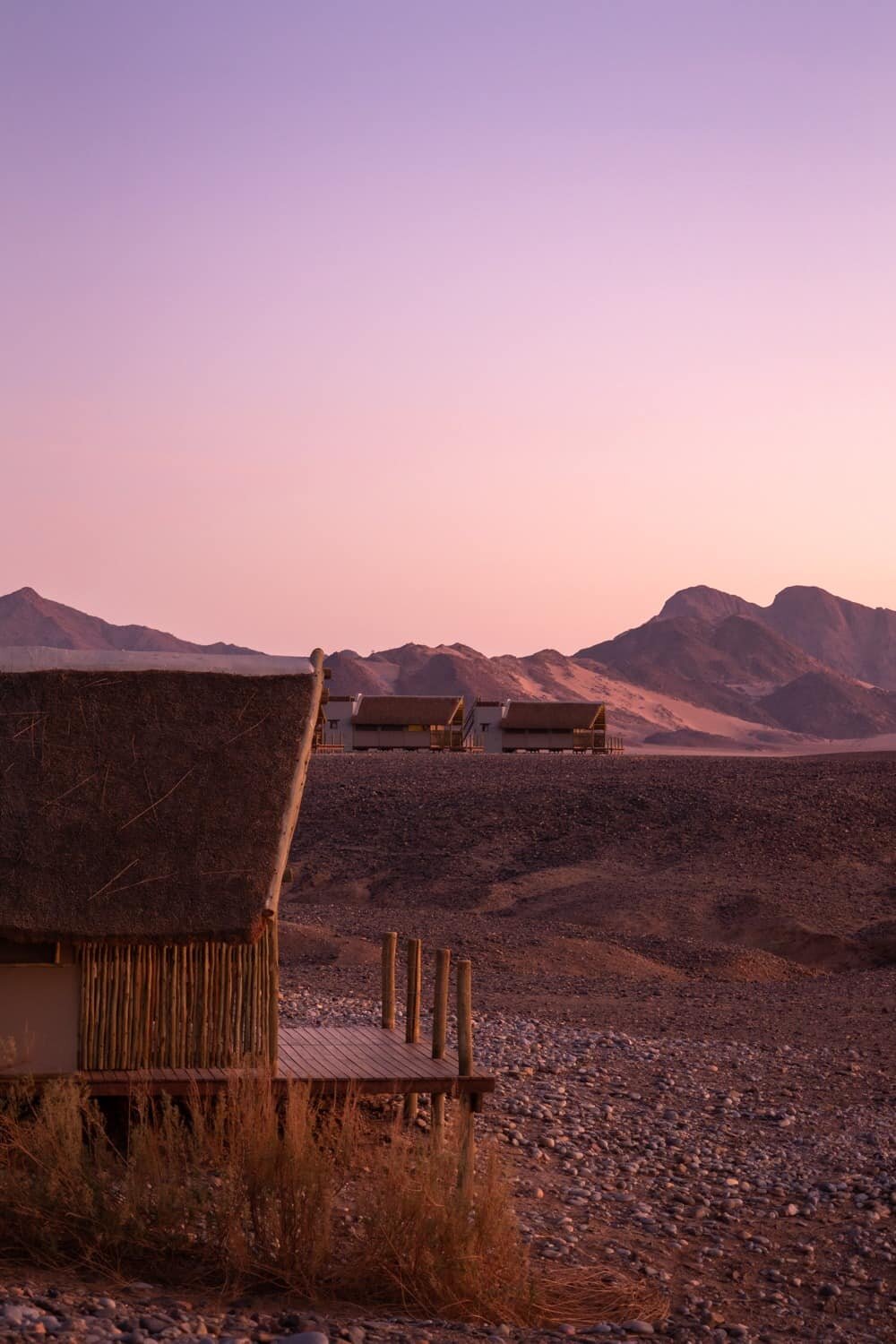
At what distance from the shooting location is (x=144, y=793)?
31.8 ft

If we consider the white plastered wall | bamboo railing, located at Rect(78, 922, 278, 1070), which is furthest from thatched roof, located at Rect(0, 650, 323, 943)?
the white plastered wall

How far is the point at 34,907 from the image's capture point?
920 centimetres

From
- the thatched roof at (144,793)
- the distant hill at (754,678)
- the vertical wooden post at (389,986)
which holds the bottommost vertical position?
the vertical wooden post at (389,986)

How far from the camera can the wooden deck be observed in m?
9.22

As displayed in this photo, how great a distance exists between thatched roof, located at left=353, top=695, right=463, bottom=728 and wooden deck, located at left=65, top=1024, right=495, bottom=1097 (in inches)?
1995

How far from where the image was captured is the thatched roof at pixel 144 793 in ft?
30.6

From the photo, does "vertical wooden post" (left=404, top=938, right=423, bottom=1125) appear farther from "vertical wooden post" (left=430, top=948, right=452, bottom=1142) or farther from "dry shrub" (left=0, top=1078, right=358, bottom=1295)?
"dry shrub" (left=0, top=1078, right=358, bottom=1295)

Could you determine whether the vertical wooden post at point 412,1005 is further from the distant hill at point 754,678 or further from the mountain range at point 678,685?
the distant hill at point 754,678

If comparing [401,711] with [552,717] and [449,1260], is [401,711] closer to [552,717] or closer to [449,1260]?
[552,717]

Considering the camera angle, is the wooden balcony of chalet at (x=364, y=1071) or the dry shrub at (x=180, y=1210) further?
the wooden balcony of chalet at (x=364, y=1071)

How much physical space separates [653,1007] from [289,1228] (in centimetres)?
1104

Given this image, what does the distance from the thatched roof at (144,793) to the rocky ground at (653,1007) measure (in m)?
2.57

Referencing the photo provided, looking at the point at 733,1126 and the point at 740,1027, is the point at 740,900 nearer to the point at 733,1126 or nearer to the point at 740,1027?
the point at 740,1027

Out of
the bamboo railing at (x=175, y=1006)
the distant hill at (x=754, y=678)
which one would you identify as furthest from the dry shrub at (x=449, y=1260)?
the distant hill at (x=754, y=678)
